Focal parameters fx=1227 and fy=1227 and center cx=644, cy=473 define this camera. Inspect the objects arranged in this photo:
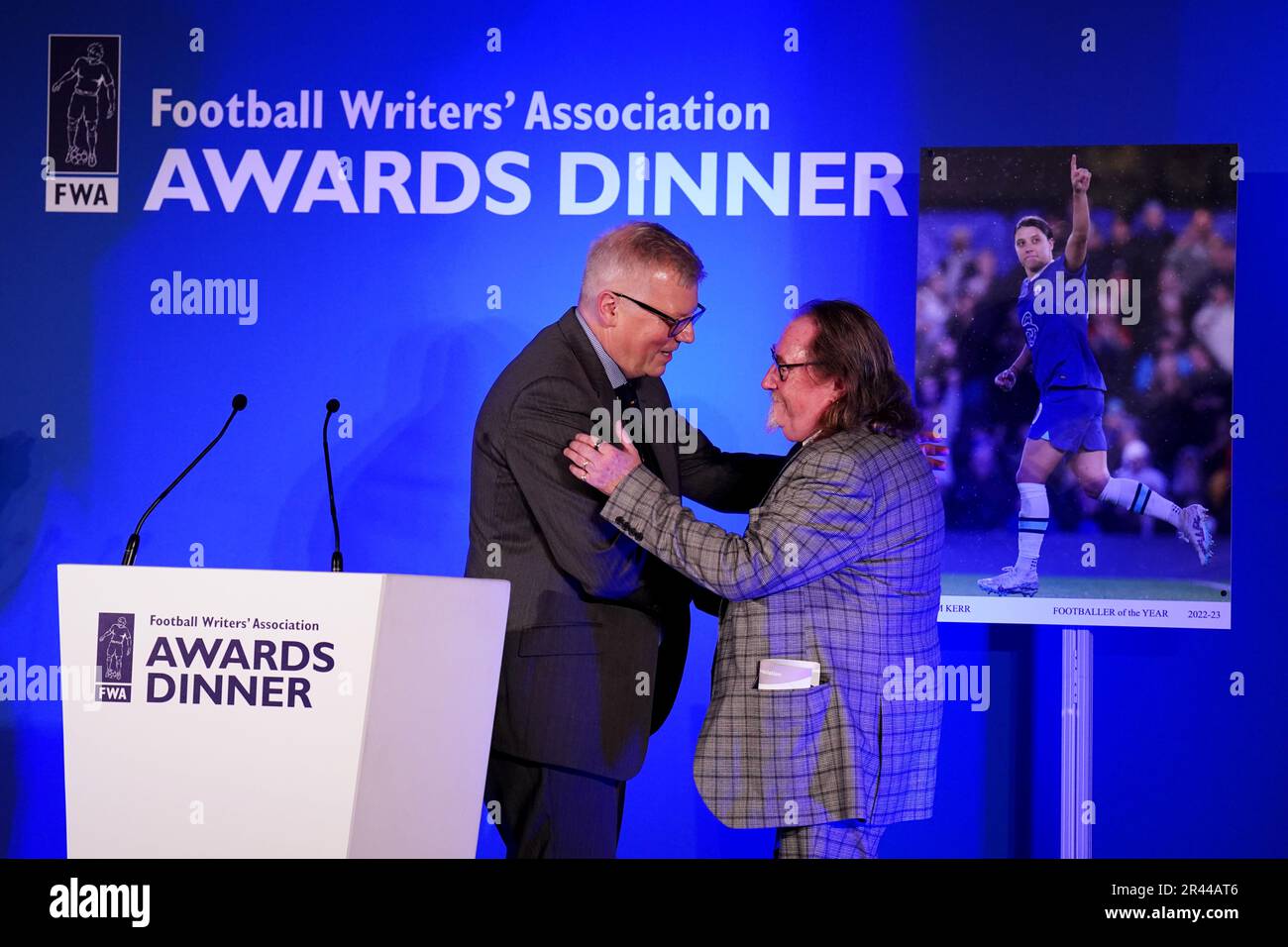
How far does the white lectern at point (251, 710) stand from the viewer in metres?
1.84

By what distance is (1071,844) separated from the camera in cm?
341

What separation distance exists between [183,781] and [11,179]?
2.77 m

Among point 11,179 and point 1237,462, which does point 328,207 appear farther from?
point 1237,462

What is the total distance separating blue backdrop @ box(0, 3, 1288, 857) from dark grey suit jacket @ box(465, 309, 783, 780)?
3.56ft

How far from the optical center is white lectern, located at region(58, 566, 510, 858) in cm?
184

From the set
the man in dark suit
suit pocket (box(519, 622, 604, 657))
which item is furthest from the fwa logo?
suit pocket (box(519, 622, 604, 657))

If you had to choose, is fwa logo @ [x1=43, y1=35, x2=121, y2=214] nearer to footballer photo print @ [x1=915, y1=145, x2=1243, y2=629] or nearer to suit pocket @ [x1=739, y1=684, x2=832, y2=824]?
footballer photo print @ [x1=915, y1=145, x2=1243, y2=629]

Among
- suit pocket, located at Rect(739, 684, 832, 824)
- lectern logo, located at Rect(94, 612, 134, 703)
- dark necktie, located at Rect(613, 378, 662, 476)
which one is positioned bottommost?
suit pocket, located at Rect(739, 684, 832, 824)

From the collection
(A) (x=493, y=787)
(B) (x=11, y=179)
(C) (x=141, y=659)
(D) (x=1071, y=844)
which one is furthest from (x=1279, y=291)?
(B) (x=11, y=179)

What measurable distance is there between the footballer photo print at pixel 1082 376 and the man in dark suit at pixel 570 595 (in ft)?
3.56

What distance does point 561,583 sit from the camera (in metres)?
2.68

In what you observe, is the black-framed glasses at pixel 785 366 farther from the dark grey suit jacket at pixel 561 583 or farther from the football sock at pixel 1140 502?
the football sock at pixel 1140 502

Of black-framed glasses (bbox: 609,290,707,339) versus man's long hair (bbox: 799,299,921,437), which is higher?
black-framed glasses (bbox: 609,290,707,339)

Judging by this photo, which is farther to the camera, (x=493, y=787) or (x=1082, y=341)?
(x=1082, y=341)
